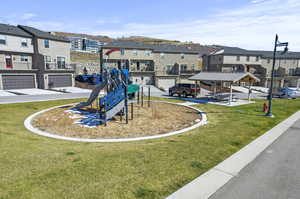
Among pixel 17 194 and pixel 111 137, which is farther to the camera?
pixel 111 137

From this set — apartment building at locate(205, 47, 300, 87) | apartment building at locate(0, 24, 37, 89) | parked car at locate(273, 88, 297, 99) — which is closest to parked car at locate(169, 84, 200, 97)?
parked car at locate(273, 88, 297, 99)

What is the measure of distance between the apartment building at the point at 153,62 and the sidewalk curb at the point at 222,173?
33.5m

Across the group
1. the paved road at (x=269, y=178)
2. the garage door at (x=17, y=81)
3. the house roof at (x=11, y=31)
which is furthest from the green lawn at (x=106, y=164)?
the house roof at (x=11, y=31)

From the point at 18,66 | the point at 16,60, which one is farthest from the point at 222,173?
the point at 16,60

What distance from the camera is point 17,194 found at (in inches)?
185

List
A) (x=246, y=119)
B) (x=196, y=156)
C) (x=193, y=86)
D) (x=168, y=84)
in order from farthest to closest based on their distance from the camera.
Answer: (x=168, y=84) < (x=193, y=86) < (x=246, y=119) < (x=196, y=156)

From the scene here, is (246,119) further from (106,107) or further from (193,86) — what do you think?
(193,86)

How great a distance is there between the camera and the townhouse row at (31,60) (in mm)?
29009

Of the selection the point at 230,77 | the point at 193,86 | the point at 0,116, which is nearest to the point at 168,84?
the point at 193,86

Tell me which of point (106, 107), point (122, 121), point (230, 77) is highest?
point (230, 77)

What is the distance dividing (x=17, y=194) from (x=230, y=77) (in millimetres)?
22894

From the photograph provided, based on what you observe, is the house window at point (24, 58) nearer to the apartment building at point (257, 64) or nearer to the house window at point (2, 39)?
the house window at point (2, 39)

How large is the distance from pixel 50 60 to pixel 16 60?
530 cm

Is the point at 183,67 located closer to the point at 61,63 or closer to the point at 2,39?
the point at 61,63
